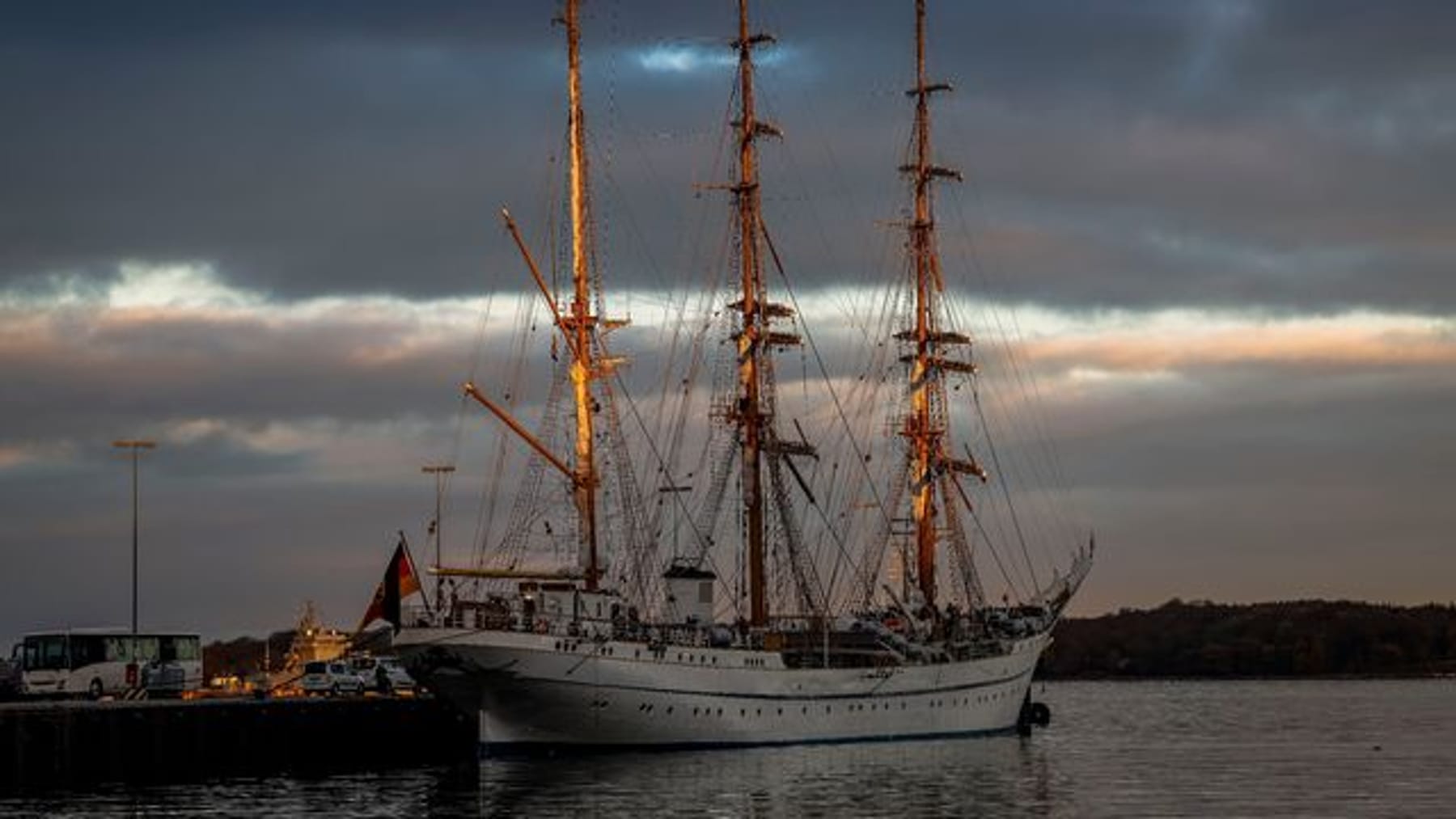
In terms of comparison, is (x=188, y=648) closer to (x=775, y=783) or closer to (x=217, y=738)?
(x=217, y=738)

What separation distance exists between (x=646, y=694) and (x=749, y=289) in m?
26.7

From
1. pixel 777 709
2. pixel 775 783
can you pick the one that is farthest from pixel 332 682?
pixel 775 783

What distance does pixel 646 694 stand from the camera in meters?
93.3

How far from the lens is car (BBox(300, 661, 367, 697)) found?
10719cm

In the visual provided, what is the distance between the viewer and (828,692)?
341 feet

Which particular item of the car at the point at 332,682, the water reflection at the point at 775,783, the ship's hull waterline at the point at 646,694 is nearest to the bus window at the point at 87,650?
the ship's hull waterline at the point at 646,694

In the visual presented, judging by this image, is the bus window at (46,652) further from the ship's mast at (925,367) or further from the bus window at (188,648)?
the ship's mast at (925,367)

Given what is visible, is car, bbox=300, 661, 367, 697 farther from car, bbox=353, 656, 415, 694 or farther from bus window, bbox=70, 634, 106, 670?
bus window, bbox=70, 634, 106, 670

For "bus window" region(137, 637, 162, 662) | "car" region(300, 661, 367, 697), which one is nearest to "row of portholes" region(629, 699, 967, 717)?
"car" region(300, 661, 367, 697)

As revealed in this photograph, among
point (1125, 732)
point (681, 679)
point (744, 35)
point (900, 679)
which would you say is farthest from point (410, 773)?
point (1125, 732)

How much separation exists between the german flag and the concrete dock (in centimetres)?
499

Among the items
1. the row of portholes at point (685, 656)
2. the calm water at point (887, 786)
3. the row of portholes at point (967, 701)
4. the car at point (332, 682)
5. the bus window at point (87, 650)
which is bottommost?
the calm water at point (887, 786)

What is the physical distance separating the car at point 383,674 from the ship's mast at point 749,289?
19.6 metres

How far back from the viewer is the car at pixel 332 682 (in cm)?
10719
